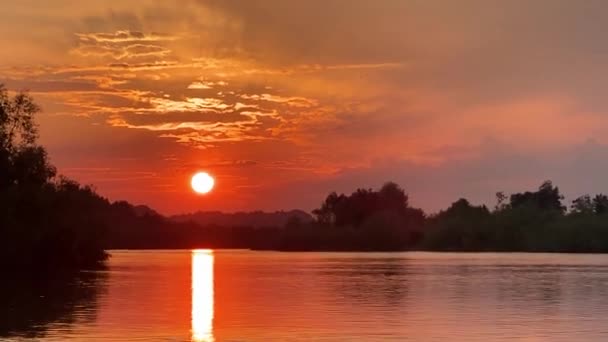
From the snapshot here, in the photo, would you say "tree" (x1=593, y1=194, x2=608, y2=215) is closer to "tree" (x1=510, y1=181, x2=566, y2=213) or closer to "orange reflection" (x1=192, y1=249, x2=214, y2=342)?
"tree" (x1=510, y1=181, x2=566, y2=213)

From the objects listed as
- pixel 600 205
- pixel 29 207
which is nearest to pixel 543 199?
pixel 600 205

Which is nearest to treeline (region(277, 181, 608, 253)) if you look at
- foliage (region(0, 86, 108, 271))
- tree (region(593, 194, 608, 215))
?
tree (region(593, 194, 608, 215))

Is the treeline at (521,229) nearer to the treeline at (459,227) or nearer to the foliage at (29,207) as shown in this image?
the treeline at (459,227)

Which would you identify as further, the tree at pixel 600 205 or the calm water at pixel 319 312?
the tree at pixel 600 205

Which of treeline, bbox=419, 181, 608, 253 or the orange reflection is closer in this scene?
the orange reflection

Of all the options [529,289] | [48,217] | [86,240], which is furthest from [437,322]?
[86,240]

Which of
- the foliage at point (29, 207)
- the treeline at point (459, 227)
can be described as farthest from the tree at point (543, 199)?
the foliage at point (29, 207)

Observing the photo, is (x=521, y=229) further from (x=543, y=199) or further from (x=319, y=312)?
(x=319, y=312)

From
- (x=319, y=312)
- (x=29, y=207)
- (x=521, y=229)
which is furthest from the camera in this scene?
(x=521, y=229)

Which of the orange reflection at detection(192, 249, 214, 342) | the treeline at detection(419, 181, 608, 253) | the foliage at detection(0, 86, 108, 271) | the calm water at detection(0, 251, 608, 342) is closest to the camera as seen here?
the orange reflection at detection(192, 249, 214, 342)

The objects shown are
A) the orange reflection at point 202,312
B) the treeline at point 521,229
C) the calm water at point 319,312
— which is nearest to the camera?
the orange reflection at point 202,312

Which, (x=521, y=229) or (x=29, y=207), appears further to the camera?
(x=521, y=229)

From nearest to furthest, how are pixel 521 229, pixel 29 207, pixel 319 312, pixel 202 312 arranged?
pixel 319 312 → pixel 202 312 → pixel 29 207 → pixel 521 229

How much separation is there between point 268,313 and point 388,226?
13088 centimetres
